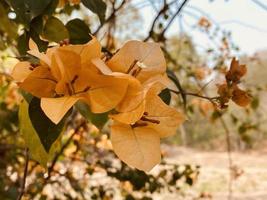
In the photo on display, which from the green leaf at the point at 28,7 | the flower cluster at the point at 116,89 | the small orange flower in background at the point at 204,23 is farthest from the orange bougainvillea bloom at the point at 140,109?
the small orange flower in background at the point at 204,23

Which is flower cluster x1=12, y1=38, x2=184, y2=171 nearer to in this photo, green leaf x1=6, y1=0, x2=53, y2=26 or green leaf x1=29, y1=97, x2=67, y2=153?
green leaf x1=29, y1=97, x2=67, y2=153

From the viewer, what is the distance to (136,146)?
0.33m

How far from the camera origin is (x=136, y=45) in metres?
0.36

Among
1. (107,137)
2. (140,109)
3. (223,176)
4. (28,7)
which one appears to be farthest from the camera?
(223,176)

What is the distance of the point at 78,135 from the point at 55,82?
1.14m

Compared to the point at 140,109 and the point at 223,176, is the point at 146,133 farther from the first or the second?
the point at 223,176

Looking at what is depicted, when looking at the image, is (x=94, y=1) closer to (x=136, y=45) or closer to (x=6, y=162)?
(x=136, y=45)

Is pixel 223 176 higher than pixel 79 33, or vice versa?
pixel 79 33

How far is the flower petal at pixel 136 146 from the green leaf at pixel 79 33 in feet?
0.75

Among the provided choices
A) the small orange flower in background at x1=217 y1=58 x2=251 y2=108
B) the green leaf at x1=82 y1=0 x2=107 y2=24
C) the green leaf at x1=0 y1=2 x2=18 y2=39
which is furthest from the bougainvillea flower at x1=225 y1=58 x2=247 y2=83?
the green leaf at x1=0 y1=2 x2=18 y2=39

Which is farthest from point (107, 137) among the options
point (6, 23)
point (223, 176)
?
point (223, 176)

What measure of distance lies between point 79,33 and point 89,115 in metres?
0.21

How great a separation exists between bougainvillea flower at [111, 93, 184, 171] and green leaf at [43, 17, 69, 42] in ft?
0.70

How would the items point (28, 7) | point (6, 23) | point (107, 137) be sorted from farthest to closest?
point (107, 137) < point (6, 23) < point (28, 7)
